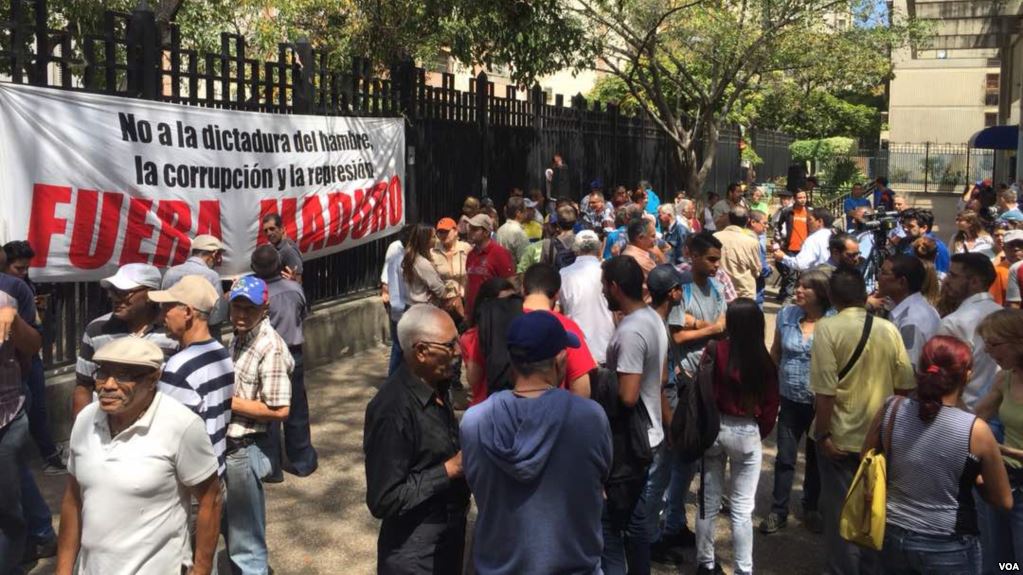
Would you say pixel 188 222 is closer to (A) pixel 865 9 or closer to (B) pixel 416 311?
(B) pixel 416 311

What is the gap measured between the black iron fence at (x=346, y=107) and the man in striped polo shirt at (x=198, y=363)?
3636 mm

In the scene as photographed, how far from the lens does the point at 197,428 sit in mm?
3773

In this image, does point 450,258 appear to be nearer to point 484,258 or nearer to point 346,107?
point 484,258

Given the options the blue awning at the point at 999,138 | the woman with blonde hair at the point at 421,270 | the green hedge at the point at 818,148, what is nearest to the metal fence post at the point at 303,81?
the woman with blonde hair at the point at 421,270

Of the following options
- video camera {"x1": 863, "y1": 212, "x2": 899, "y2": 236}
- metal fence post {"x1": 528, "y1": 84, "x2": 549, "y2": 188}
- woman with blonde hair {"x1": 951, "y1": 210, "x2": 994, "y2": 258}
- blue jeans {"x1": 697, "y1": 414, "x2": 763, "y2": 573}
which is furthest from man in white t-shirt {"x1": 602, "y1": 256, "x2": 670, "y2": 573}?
metal fence post {"x1": 528, "y1": 84, "x2": 549, "y2": 188}

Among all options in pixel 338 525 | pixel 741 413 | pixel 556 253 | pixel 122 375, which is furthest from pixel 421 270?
pixel 122 375

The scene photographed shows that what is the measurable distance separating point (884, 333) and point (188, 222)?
566 centimetres

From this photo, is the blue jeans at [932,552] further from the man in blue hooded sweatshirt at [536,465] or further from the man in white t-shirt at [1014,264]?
the man in white t-shirt at [1014,264]

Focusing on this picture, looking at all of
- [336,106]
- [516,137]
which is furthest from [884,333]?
[516,137]

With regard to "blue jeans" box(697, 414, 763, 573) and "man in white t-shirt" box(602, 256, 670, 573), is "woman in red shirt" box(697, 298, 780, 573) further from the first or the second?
"man in white t-shirt" box(602, 256, 670, 573)

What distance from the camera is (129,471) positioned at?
3596mm

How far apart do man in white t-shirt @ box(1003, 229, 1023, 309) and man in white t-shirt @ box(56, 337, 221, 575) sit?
533 centimetres

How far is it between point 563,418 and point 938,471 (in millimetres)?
1703

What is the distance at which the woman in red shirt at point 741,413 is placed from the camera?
5.48m
